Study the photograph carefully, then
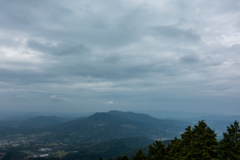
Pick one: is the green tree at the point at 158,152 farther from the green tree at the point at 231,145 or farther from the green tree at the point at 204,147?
the green tree at the point at 231,145

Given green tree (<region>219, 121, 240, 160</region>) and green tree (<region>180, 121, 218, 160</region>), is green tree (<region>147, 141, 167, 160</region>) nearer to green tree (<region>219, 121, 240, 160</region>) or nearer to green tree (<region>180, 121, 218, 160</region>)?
green tree (<region>180, 121, 218, 160</region>)

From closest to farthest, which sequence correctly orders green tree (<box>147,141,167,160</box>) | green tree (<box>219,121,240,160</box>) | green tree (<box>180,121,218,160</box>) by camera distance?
green tree (<box>219,121,240,160</box>) → green tree (<box>180,121,218,160</box>) → green tree (<box>147,141,167,160</box>)

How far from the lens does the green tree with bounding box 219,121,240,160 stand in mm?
26922

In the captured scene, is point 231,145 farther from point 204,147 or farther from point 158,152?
point 158,152

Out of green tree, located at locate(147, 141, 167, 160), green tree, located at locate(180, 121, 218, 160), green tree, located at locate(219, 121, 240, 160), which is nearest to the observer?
green tree, located at locate(219, 121, 240, 160)

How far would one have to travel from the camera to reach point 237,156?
83.7 ft

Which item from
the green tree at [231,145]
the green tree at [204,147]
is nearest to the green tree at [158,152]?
the green tree at [204,147]

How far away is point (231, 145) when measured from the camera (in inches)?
1124

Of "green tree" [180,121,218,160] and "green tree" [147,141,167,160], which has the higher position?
"green tree" [180,121,218,160]

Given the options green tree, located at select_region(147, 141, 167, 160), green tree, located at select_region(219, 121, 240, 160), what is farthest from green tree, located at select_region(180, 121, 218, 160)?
green tree, located at select_region(147, 141, 167, 160)

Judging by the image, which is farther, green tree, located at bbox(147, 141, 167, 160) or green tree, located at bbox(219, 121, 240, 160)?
green tree, located at bbox(147, 141, 167, 160)

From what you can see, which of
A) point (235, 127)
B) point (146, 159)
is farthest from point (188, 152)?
point (146, 159)

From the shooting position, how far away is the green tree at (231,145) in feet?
88.3

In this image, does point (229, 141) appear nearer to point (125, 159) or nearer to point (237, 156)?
point (237, 156)
